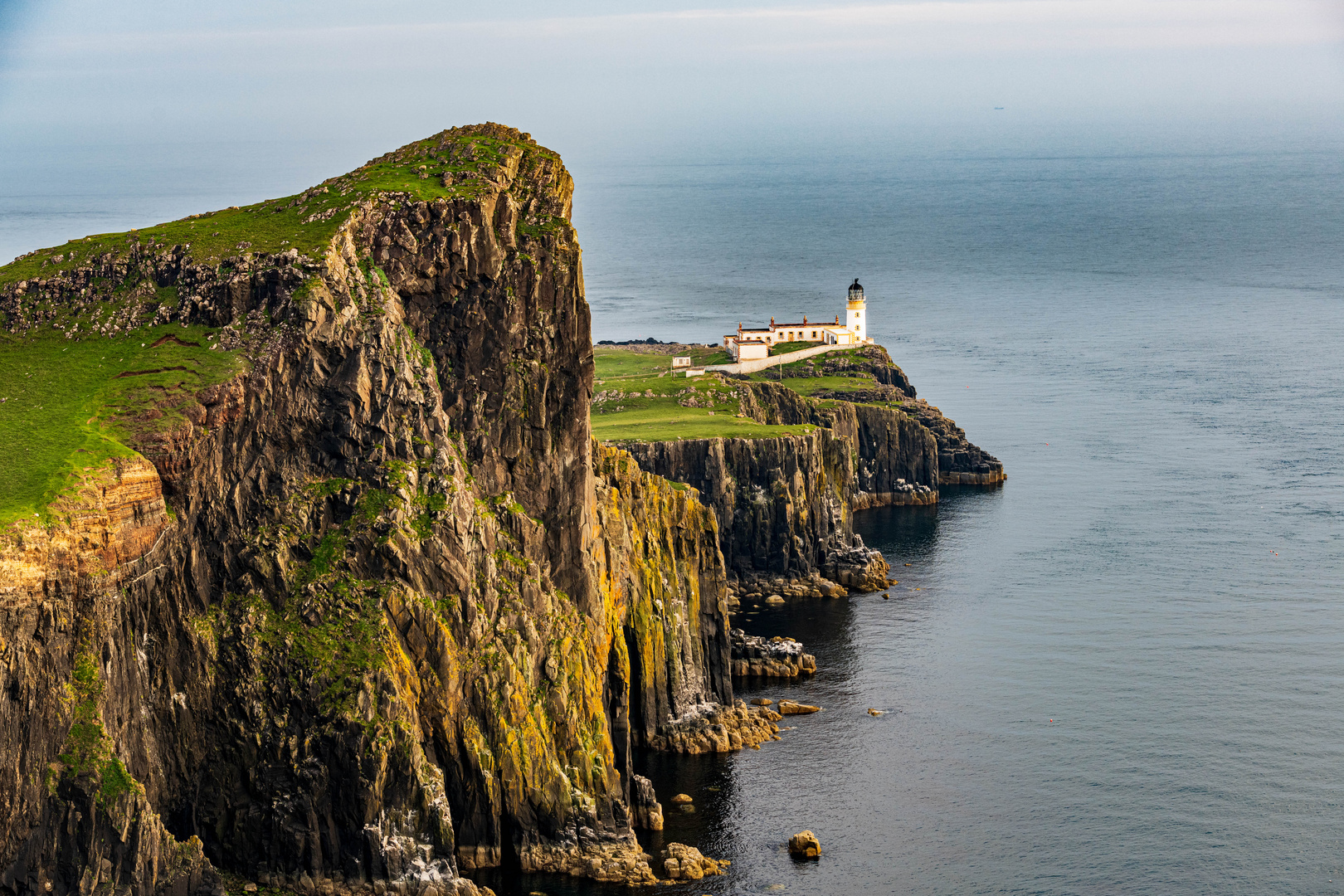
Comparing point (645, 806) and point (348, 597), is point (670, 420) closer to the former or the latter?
point (645, 806)

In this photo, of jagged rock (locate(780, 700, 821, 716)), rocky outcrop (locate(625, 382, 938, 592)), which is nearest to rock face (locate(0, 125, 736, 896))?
jagged rock (locate(780, 700, 821, 716))

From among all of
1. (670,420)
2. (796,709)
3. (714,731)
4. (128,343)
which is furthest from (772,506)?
(128,343)

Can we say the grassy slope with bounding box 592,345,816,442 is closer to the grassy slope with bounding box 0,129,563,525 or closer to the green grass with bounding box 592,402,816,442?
the green grass with bounding box 592,402,816,442

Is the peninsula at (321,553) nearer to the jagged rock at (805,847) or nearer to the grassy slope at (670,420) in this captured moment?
the jagged rock at (805,847)

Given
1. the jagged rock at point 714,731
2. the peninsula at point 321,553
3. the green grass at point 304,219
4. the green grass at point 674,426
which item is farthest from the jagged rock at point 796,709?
the green grass at point 674,426

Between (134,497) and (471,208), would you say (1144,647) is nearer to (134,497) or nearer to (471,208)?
(471,208)

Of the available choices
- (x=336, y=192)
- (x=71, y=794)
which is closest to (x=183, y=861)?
(x=71, y=794)
